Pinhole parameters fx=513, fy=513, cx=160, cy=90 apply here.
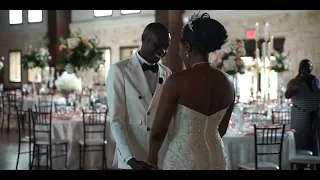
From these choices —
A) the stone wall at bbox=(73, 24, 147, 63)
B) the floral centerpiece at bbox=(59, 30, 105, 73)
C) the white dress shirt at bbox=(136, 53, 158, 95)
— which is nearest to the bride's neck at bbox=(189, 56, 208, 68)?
the white dress shirt at bbox=(136, 53, 158, 95)

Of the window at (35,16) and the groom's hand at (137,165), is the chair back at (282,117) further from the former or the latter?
the window at (35,16)

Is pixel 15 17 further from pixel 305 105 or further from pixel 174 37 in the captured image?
pixel 305 105

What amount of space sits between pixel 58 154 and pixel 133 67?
422 centimetres

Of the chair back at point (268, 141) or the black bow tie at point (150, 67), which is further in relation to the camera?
the chair back at point (268, 141)

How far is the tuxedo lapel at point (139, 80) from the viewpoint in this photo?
255cm

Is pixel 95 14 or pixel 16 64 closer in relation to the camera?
pixel 95 14

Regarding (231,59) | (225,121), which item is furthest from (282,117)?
(225,121)

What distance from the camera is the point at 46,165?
6469 millimetres

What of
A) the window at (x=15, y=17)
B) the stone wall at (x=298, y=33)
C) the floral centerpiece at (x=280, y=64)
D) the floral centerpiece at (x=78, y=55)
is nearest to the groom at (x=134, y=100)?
the floral centerpiece at (x=78, y=55)

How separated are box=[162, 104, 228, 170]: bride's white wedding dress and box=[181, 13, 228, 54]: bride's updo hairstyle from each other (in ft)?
1.00

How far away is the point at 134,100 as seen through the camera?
254 cm
